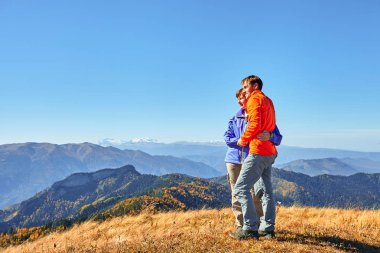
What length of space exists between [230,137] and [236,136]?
0.16 meters

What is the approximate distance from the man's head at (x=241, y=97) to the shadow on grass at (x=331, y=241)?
345 centimetres

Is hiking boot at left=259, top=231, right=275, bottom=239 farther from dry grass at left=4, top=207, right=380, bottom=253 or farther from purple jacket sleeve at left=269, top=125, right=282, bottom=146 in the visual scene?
purple jacket sleeve at left=269, top=125, right=282, bottom=146

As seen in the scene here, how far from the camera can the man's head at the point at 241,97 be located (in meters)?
8.60

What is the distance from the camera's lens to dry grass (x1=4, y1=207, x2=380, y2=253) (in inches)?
291

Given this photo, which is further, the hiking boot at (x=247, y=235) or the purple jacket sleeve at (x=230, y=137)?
the purple jacket sleeve at (x=230, y=137)

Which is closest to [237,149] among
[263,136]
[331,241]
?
[263,136]

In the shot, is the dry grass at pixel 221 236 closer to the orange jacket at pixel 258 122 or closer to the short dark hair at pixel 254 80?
the orange jacket at pixel 258 122

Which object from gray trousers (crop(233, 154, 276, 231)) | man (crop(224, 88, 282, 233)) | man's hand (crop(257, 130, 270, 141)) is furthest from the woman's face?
gray trousers (crop(233, 154, 276, 231))

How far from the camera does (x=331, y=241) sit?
8258 millimetres

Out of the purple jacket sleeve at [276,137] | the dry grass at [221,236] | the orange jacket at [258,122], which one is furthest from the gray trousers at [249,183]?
the dry grass at [221,236]

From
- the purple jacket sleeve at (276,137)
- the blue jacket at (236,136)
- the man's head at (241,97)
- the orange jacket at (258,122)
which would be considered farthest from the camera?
the man's head at (241,97)

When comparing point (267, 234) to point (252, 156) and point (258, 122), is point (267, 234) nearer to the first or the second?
point (252, 156)

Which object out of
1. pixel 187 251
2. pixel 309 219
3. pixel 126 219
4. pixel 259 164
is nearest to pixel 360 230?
pixel 309 219

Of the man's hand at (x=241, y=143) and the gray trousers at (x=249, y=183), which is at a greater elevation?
the man's hand at (x=241, y=143)
